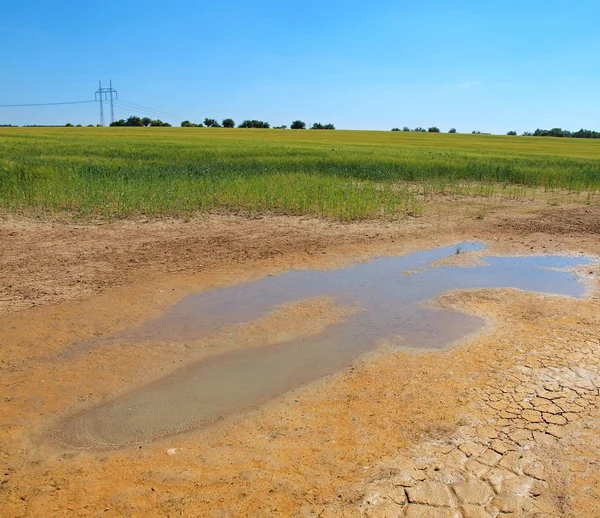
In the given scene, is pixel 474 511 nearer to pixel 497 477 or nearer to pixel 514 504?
pixel 514 504

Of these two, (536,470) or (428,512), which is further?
(536,470)

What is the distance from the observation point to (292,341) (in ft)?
17.7

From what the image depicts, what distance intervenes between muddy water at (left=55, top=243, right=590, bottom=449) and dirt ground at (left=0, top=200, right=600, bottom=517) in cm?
18

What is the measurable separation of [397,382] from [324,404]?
732 mm

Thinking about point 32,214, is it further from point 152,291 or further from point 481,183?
point 481,183

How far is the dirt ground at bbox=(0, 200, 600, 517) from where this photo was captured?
298 cm

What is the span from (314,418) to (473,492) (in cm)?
123

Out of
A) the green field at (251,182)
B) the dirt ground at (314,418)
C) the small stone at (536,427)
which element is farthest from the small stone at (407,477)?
the green field at (251,182)

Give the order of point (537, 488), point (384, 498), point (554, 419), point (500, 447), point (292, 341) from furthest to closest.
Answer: point (292, 341), point (554, 419), point (500, 447), point (537, 488), point (384, 498)

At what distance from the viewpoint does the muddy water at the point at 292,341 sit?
391 centimetres

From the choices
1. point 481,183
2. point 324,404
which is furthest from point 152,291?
point 481,183

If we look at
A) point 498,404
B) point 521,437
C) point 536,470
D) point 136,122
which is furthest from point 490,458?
point 136,122

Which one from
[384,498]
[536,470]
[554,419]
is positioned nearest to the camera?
[384,498]

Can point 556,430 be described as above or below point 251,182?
below
